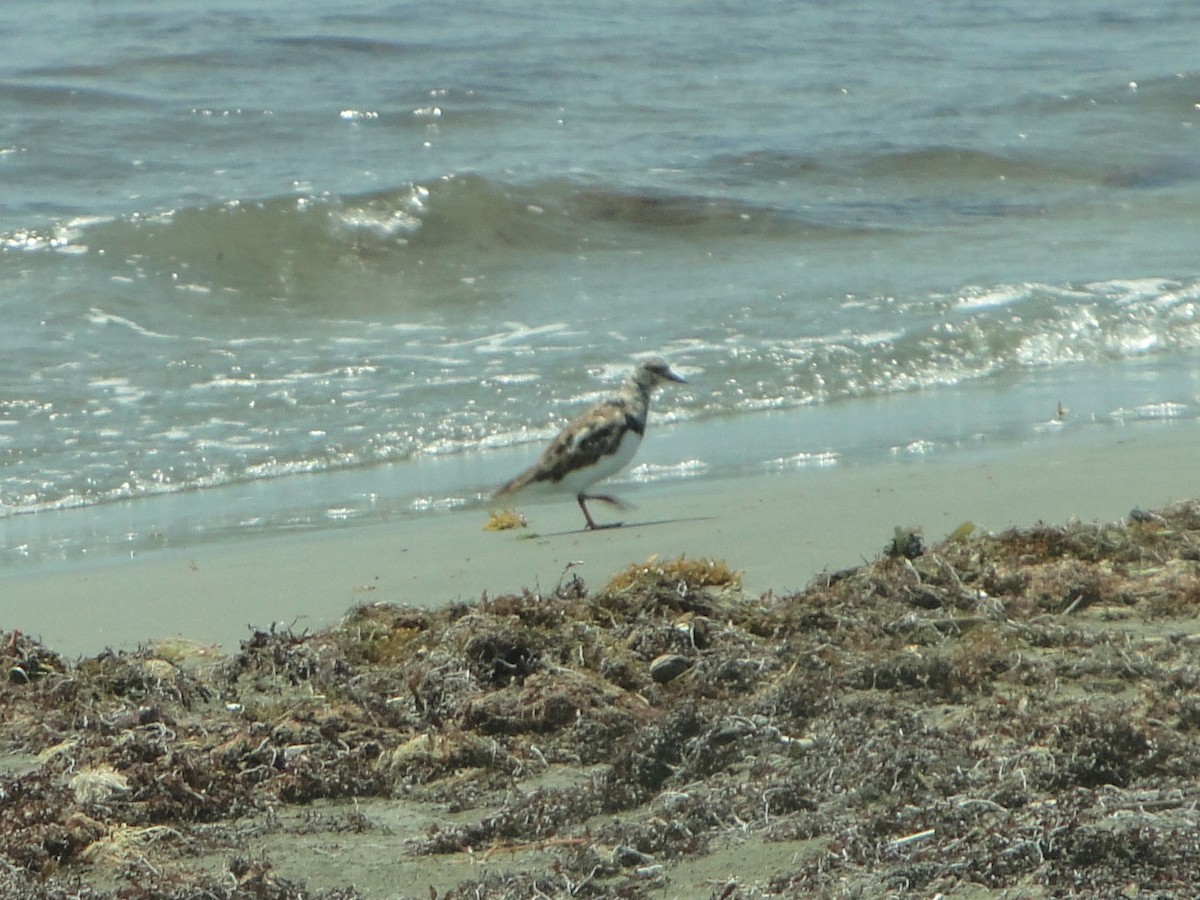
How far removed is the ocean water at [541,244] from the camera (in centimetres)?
796

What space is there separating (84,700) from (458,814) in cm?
115

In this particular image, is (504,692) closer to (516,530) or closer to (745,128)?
(516,530)

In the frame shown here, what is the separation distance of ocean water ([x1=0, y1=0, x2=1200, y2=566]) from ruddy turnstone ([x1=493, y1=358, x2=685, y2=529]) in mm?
534

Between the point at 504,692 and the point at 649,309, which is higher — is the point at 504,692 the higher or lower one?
the higher one

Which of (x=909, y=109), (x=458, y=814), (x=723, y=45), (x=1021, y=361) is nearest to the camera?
(x=458, y=814)

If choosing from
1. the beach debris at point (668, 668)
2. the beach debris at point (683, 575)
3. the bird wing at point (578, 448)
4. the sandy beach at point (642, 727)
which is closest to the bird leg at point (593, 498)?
the bird wing at point (578, 448)

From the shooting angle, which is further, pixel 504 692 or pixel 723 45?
pixel 723 45

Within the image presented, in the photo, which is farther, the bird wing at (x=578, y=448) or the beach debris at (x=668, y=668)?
the bird wing at (x=578, y=448)

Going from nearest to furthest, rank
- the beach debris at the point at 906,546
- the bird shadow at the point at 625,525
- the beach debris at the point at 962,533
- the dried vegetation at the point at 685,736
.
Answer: the dried vegetation at the point at 685,736, the beach debris at the point at 906,546, the beach debris at the point at 962,533, the bird shadow at the point at 625,525

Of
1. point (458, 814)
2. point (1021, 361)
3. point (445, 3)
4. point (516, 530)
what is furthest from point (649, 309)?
point (445, 3)

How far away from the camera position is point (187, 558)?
19.9 ft

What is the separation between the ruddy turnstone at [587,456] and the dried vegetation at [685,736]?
1953 mm

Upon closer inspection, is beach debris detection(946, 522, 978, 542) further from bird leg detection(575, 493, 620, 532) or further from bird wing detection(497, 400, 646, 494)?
bird wing detection(497, 400, 646, 494)

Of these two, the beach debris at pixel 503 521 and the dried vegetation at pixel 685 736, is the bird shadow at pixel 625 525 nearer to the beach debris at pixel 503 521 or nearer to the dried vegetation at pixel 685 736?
the beach debris at pixel 503 521
